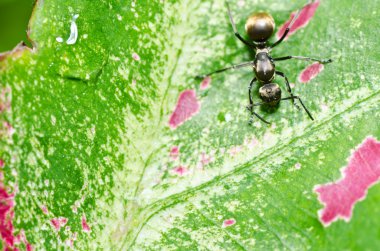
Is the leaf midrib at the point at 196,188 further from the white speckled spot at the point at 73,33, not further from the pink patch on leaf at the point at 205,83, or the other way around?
the white speckled spot at the point at 73,33

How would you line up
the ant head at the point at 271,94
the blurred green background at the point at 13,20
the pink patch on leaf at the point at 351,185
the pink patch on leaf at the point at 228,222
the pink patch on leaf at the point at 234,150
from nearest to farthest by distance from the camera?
the pink patch on leaf at the point at 351,185 < the pink patch on leaf at the point at 228,222 < the pink patch on leaf at the point at 234,150 < the ant head at the point at 271,94 < the blurred green background at the point at 13,20

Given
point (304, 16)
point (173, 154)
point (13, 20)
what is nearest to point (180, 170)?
point (173, 154)

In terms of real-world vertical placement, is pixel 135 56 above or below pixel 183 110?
above

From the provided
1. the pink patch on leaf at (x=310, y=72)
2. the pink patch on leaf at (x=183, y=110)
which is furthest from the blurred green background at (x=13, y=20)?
the pink patch on leaf at (x=310, y=72)

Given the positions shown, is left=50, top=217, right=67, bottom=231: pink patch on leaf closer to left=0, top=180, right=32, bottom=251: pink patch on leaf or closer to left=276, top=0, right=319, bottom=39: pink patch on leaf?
left=0, top=180, right=32, bottom=251: pink patch on leaf

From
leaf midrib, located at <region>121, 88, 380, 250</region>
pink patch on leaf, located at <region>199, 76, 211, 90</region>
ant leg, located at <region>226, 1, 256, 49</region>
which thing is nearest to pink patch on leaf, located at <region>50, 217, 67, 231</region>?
leaf midrib, located at <region>121, 88, 380, 250</region>

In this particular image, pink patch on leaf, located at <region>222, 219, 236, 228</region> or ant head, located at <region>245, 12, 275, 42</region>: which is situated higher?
ant head, located at <region>245, 12, 275, 42</region>

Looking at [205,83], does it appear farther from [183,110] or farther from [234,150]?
[234,150]
